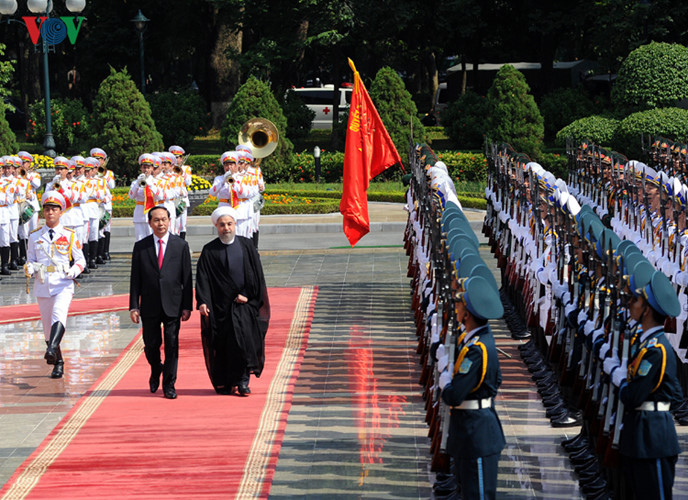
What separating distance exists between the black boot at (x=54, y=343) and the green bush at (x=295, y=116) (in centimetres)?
2815

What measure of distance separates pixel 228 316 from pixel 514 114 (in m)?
22.6

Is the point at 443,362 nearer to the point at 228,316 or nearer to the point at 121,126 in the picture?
the point at 228,316

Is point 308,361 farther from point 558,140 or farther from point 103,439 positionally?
point 558,140

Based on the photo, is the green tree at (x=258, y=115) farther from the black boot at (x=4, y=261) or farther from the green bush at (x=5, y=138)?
the black boot at (x=4, y=261)

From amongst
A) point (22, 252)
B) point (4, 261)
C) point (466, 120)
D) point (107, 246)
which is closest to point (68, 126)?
point (466, 120)

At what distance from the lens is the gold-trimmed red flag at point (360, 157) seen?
14.1m

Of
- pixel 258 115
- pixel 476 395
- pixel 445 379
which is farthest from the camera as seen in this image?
pixel 258 115

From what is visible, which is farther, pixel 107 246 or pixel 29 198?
pixel 107 246

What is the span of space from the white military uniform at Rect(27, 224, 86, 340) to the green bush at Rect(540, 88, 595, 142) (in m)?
27.0

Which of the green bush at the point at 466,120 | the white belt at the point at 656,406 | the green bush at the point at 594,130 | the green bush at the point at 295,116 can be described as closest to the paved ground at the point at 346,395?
the white belt at the point at 656,406

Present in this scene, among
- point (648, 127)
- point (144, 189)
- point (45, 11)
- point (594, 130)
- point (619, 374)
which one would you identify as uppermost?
point (45, 11)

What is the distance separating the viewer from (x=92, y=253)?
19.1 metres

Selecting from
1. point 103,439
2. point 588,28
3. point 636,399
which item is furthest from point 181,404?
point 588,28

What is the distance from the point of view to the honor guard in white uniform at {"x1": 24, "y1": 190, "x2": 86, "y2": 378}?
36.6 ft
